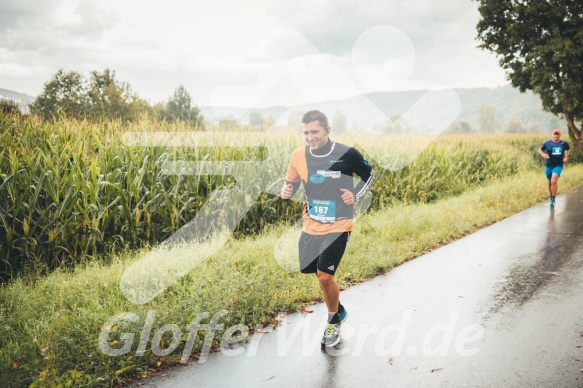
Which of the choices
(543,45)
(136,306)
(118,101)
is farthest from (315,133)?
(118,101)

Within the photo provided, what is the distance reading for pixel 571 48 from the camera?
26.8 meters

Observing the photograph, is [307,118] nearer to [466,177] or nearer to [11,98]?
[11,98]

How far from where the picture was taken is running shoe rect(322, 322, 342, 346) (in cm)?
400

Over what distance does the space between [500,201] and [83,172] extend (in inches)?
409

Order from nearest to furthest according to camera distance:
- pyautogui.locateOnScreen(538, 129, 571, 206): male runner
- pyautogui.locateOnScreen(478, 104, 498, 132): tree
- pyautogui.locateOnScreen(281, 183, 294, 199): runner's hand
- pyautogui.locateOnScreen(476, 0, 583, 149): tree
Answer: pyautogui.locateOnScreen(281, 183, 294, 199): runner's hand < pyautogui.locateOnScreen(538, 129, 571, 206): male runner < pyautogui.locateOnScreen(476, 0, 583, 149): tree < pyautogui.locateOnScreen(478, 104, 498, 132): tree

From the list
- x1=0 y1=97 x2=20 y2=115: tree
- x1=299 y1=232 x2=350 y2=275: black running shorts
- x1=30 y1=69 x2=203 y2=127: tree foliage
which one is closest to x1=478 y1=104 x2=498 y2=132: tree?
x1=30 y1=69 x2=203 y2=127: tree foliage

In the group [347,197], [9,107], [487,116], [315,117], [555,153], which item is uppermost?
[487,116]

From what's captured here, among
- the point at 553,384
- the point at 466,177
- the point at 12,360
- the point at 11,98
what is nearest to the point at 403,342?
the point at 553,384

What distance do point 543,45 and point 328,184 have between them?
30.4m

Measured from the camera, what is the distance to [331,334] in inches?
159

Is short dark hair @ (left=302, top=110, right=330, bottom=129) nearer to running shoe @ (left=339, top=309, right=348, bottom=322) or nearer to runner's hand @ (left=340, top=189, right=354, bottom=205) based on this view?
runner's hand @ (left=340, top=189, right=354, bottom=205)

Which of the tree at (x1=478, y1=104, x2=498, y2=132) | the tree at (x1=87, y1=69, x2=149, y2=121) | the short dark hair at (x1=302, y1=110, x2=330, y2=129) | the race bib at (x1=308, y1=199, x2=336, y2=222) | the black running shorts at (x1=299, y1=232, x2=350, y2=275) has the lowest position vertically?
the black running shorts at (x1=299, y1=232, x2=350, y2=275)

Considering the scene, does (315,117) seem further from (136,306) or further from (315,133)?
(136,306)

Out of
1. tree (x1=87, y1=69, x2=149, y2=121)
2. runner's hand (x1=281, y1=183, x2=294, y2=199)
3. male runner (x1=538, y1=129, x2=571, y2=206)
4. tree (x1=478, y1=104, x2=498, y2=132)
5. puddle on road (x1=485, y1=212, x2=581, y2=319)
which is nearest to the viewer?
runner's hand (x1=281, y1=183, x2=294, y2=199)
